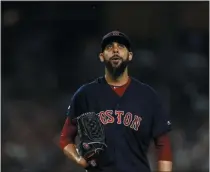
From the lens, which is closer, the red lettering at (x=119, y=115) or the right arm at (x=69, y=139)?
the red lettering at (x=119, y=115)

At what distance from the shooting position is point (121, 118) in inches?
139

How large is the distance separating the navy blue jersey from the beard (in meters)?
0.12

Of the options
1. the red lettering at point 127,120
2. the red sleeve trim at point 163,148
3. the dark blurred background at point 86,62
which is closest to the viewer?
the red lettering at point 127,120

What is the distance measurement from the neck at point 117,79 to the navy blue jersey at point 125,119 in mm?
32

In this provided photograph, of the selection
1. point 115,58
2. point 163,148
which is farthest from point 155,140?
point 115,58

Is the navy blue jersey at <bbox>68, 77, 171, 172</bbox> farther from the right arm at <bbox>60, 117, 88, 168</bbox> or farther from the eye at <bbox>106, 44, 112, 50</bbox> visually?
the eye at <bbox>106, 44, 112, 50</bbox>

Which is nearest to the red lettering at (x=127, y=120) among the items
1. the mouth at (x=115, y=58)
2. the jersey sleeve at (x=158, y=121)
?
the jersey sleeve at (x=158, y=121)

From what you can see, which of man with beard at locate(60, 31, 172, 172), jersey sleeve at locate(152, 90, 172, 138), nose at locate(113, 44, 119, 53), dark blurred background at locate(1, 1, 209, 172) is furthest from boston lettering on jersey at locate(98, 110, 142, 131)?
dark blurred background at locate(1, 1, 209, 172)

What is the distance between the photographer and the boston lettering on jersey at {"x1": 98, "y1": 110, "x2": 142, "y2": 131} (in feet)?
11.5

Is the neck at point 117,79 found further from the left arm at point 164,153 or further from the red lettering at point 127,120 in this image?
the left arm at point 164,153

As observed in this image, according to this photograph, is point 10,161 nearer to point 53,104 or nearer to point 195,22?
point 53,104

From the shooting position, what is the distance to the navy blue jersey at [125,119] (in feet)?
11.6

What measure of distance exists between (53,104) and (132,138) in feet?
9.64

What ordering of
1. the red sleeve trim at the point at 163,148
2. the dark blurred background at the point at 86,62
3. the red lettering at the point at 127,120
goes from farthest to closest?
the dark blurred background at the point at 86,62 < the red sleeve trim at the point at 163,148 < the red lettering at the point at 127,120
